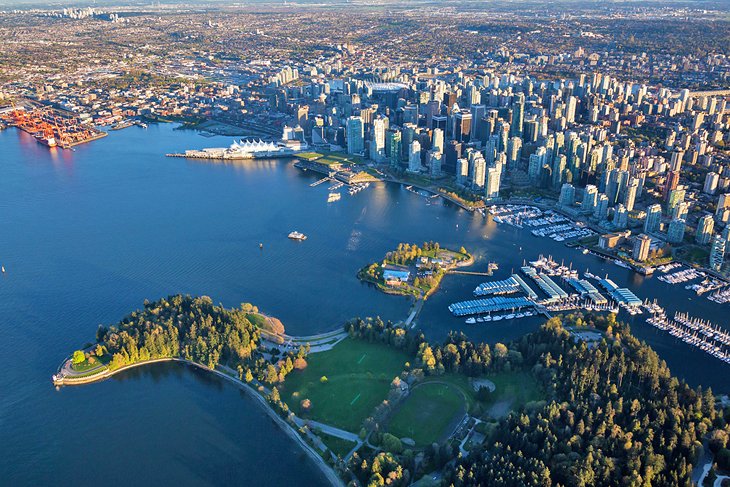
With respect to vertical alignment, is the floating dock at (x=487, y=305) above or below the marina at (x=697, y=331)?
above

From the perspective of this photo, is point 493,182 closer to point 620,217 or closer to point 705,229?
point 620,217

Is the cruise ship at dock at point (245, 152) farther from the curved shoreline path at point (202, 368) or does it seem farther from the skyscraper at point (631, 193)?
the curved shoreline path at point (202, 368)

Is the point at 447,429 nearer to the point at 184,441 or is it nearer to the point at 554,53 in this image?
the point at 184,441

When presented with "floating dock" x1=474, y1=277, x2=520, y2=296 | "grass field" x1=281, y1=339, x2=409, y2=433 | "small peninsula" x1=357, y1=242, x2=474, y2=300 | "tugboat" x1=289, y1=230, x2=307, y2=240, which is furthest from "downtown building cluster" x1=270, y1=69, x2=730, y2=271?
"grass field" x1=281, y1=339, x2=409, y2=433

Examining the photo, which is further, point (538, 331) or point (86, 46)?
point (86, 46)

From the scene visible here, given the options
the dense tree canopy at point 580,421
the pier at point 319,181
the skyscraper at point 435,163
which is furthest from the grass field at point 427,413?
the skyscraper at point 435,163

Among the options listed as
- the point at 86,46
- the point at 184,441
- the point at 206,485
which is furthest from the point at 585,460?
the point at 86,46

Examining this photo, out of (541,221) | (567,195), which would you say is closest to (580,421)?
(541,221)
